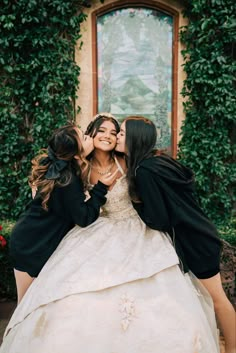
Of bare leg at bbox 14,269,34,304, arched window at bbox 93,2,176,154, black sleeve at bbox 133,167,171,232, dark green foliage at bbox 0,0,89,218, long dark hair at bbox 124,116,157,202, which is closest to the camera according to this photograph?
black sleeve at bbox 133,167,171,232

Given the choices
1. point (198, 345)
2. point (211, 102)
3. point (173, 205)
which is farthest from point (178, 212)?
point (211, 102)

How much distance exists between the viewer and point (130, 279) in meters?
2.27

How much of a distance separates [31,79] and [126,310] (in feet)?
12.7

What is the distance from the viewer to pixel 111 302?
2221mm

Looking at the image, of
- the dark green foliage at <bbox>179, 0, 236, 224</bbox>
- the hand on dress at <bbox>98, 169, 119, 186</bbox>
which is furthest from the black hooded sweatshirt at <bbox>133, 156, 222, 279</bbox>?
the dark green foliage at <bbox>179, 0, 236, 224</bbox>

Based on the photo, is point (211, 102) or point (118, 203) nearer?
point (118, 203)

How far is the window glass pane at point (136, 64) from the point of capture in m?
5.52

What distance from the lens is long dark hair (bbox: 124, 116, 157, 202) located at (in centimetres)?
254

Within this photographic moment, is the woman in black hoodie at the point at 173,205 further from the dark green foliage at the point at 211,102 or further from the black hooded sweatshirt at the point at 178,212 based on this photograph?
the dark green foliage at the point at 211,102

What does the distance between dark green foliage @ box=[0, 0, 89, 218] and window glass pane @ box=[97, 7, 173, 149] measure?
0.47 m

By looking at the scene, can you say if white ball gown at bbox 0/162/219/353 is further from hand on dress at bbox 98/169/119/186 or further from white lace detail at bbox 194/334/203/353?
hand on dress at bbox 98/169/119/186

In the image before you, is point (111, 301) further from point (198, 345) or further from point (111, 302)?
point (198, 345)

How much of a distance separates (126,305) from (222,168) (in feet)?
11.6

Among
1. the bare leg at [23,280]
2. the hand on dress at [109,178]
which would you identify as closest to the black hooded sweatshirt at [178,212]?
the hand on dress at [109,178]
